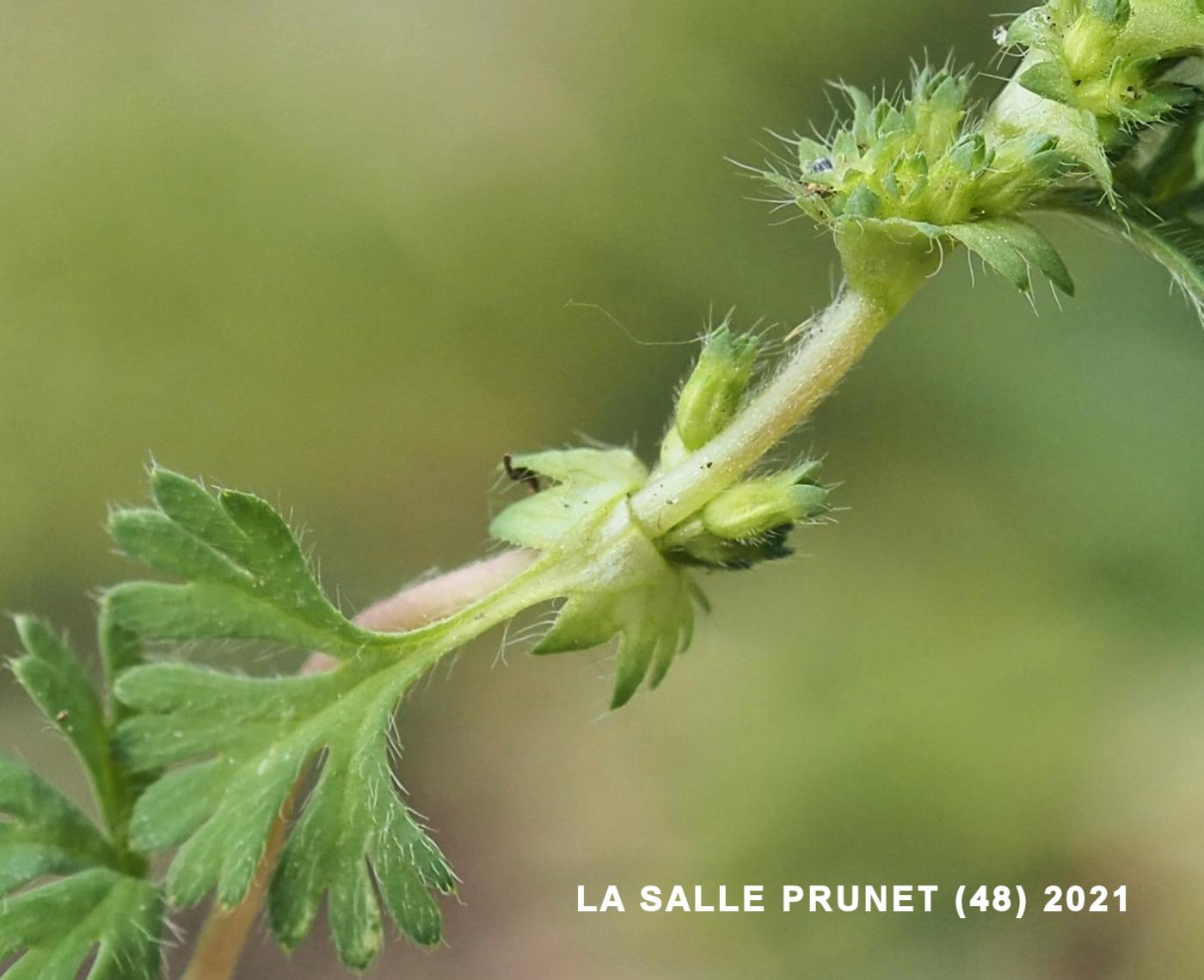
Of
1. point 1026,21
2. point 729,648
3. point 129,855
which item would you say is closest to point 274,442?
point 729,648

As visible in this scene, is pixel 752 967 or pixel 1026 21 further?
pixel 752 967

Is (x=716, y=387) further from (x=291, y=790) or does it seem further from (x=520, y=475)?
(x=291, y=790)

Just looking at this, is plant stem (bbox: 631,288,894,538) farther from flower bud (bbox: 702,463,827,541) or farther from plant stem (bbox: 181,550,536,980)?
plant stem (bbox: 181,550,536,980)

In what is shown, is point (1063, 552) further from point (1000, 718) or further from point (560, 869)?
point (560, 869)

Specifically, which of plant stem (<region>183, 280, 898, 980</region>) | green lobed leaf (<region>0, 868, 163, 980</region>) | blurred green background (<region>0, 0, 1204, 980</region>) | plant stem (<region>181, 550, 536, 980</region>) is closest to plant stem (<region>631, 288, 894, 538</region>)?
plant stem (<region>183, 280, 898, 980</region>)

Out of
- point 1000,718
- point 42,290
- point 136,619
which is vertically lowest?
point 136,619

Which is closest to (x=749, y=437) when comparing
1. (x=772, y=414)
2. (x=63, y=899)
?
(x=772, y=414)

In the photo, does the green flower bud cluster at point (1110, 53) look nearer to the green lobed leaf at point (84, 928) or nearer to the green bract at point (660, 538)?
the green bract at point (660, 538)
